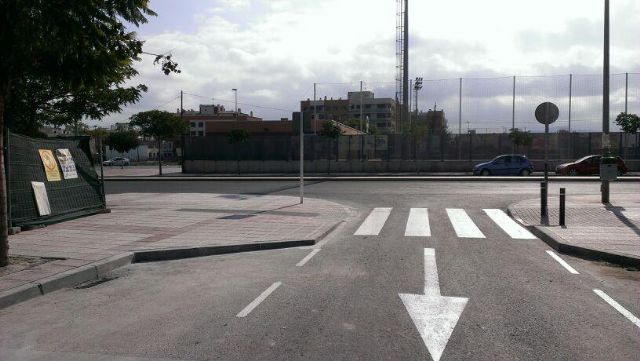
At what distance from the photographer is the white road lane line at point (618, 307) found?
18.0 ft

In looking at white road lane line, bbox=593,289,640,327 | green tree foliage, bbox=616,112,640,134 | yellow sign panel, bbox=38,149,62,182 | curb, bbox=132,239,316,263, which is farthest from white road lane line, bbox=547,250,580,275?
green tree foliage, bbox=616,112,640,134

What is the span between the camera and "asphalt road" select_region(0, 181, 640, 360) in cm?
470

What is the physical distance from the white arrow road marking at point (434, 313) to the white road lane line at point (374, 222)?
4.56m

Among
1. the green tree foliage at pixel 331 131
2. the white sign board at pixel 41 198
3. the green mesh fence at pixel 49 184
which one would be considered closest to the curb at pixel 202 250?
the green mesh fence at pixel 49 184

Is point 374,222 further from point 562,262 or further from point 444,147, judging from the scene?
point 444,147

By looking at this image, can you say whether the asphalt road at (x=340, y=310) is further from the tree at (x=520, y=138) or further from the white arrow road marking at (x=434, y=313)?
the tree at (x=520, y=138)

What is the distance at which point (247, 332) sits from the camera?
5102mm

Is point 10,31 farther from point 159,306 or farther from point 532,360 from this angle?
point 532,360

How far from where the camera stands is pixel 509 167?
108ft

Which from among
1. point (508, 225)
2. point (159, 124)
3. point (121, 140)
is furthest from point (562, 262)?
point (121, 140)

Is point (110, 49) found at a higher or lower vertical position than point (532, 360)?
higher

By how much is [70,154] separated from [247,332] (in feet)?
33.9

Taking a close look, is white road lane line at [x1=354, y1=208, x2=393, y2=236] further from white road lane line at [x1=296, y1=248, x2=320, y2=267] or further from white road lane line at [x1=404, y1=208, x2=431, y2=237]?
white road lane line at [x1=296, y1=248, x2=320, y2=267]

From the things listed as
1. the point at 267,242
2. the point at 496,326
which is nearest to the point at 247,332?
the point at 496,326
